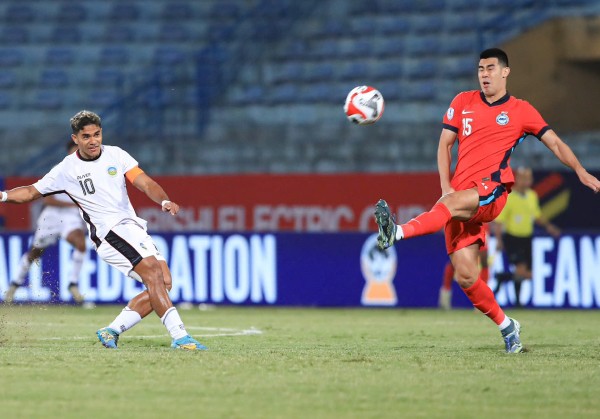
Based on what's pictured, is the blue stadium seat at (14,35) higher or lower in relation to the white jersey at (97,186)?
higher

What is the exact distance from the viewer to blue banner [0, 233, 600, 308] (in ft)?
56.3

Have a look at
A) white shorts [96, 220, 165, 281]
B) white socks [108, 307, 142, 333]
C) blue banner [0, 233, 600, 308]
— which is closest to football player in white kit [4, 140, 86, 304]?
blue banner [0, 233, 600, 308]

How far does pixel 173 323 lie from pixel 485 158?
273cm

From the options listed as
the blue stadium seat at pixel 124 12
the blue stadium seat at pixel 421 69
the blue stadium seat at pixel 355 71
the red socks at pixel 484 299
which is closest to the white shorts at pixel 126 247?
the red socks at pixel 484 299

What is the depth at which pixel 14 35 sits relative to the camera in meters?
23.8

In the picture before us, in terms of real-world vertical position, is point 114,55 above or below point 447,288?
above

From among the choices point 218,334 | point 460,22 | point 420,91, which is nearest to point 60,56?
point 420,91

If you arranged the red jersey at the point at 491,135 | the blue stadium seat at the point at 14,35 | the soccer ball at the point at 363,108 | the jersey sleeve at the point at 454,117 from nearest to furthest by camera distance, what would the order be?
1. the red jersey at the point at 491,135
2. the jersey sleeve at the point at 454,117
3. the soccer ball at the point at 363,108
4. the blue stadium seat at the point at 14,35

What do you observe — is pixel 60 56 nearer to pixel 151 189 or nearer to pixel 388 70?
pixel 388 70

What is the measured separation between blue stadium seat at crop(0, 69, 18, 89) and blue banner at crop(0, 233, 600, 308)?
6.23 metres

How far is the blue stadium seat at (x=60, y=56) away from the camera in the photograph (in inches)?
914

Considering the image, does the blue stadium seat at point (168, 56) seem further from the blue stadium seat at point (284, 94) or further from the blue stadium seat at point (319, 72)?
the blue stadium seat at point (319, 72)

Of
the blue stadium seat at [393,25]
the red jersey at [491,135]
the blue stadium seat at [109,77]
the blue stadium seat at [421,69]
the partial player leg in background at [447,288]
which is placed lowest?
the partial player leg in background at [447,288]

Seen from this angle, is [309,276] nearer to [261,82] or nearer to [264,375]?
[261,82]
